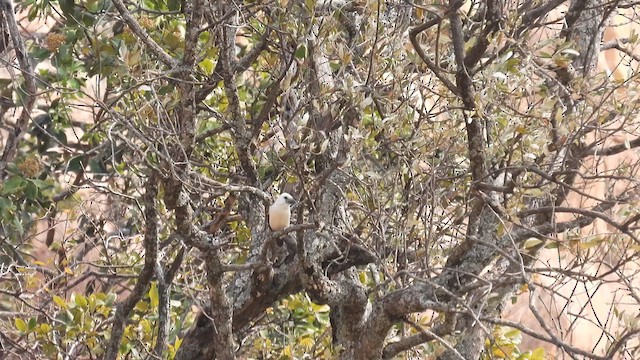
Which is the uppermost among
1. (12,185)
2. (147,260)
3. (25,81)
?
(25,81)

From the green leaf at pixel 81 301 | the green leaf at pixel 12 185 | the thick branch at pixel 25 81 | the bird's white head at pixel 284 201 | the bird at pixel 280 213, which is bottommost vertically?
the bird at pixel 280 213

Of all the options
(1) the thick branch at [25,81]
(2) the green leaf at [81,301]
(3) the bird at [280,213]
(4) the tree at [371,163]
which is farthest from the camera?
(2) the green leaf at [81,301]

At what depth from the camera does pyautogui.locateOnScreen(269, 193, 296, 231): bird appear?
3.81 metres

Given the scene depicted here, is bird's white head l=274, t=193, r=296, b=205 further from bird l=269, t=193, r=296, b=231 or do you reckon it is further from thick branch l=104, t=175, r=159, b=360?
thick branch l=104, t=175, r=159, b=360

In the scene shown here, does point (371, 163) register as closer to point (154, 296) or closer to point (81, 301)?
point (154, 296)

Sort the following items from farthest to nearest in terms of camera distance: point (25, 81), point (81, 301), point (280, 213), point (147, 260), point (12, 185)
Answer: point (25, 81) < point (81, 301) < point (12, 185) < point (147, 260) < point (280, 213)

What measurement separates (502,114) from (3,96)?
9.12 feet

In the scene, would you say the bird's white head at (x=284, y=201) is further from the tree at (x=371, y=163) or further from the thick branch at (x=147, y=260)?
the thick branch at (x=147, y=260)

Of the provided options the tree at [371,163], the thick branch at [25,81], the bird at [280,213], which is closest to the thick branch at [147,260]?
the tree at [371,163]

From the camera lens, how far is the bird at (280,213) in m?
3.81

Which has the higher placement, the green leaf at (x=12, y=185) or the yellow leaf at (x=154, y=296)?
the green leaf at (x=12, y=185)

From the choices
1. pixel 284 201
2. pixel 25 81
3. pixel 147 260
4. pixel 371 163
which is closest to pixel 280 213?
pixel 284 201

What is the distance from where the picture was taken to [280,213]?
3803mm

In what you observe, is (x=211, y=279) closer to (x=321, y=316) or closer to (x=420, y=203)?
(x=420, y=203)
